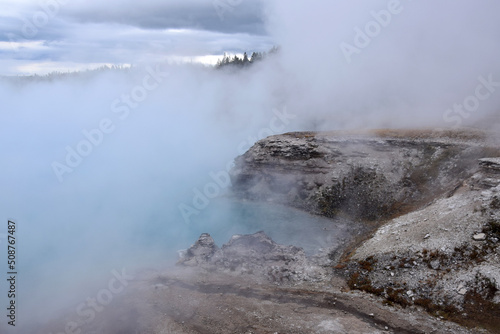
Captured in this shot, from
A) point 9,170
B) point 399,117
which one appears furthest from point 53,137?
point 399,117

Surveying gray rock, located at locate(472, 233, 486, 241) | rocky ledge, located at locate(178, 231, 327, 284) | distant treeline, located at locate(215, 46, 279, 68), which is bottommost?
rocky ledge, located at locate(178, 231, 327, 284)

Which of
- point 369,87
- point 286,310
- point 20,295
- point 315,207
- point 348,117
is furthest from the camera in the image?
point 369,87

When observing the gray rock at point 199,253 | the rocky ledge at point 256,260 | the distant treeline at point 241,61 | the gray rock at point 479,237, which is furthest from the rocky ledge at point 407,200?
the distant treeline at point 241,61

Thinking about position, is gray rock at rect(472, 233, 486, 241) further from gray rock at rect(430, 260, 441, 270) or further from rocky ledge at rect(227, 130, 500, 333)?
gray rock at rect(430, 260, 441, 270)

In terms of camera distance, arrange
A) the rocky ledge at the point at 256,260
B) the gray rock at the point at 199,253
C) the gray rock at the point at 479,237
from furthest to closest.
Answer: the gray rock at the point at 199,253 < the rocky ledge at the point at 256,260 < the gray rock at the point at 479,237

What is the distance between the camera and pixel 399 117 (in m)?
54.4

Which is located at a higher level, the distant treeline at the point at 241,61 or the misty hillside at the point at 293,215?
the distant treeline at the point at 241,61

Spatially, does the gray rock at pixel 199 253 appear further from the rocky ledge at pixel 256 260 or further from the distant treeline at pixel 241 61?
the distant treeline at pixel 241 61

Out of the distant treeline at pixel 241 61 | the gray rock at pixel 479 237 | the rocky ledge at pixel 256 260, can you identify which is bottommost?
the rocky ledge at pixel 256 260

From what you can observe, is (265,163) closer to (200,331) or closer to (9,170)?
(200,331)

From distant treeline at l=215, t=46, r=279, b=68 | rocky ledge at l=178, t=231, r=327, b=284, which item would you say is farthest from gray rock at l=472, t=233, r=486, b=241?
distant treeline at l=215, t=46, r=279, b=68

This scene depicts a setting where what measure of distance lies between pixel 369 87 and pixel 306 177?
3120cm

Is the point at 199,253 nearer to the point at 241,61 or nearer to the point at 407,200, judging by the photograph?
the point at 407,200

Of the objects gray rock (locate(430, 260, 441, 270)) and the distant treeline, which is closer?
gray rock (locate(430, 260, 441, 270))
